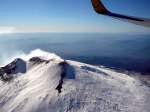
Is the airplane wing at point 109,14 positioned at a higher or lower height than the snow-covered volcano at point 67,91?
higher

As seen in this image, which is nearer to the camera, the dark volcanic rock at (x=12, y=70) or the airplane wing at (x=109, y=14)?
the airplane wing at (x=109, y=14)

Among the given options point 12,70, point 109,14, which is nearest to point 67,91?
point 12,70

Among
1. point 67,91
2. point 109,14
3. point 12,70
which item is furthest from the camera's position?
point 12,70

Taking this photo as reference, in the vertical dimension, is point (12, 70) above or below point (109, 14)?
below

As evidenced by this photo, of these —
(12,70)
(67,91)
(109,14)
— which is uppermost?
(109,14)

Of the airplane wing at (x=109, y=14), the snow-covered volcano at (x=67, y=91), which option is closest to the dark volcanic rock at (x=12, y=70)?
the snow-covered volcano at (x=67, y=91)

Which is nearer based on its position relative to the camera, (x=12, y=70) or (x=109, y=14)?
(x=109, y=14)

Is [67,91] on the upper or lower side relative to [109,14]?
lower

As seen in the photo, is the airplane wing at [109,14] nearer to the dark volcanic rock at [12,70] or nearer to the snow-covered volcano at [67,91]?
the snow-covered volcano at [67,91]

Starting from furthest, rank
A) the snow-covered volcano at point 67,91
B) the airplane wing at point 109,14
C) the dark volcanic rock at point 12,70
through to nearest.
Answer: the dark volcanic rock at point 12,70
the snow-covered volcano at point 67,91
the airplane wing at point 109,14

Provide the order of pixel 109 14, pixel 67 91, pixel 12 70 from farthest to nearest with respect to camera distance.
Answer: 1. pixel 12 70
2. pixel 67 91
3. pixel 109 14

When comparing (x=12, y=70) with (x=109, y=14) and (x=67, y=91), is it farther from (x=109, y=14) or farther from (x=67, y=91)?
(x=109, y=14)
